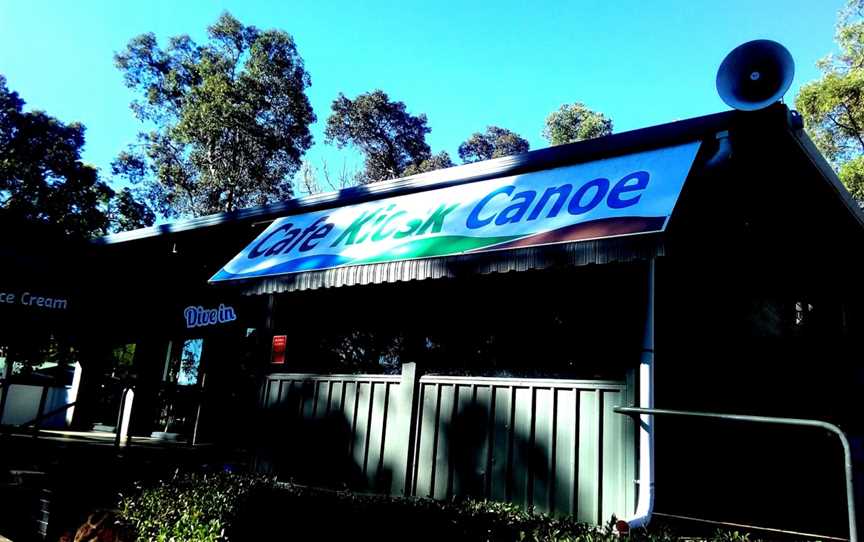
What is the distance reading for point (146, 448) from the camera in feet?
27.5

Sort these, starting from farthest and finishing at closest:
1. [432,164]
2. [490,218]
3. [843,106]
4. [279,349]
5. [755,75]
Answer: [432,164] < [843,106] < [279,349] < [490,218] < [755,75]

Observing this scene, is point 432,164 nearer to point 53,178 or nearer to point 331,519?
point 53,178

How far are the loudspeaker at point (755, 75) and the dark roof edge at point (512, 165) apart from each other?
0.57ft

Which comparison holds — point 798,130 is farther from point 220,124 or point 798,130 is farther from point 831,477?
point 220,124

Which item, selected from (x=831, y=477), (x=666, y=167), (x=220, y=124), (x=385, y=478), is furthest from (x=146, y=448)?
(x=220, y=124)

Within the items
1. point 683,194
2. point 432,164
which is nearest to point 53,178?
point 432,164

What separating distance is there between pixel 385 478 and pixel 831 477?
4048mm

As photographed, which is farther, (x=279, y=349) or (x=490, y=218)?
(x=279, y=349)

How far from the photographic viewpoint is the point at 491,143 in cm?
3497

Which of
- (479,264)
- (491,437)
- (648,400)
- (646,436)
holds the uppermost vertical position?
(479,264)

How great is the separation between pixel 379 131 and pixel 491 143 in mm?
6775

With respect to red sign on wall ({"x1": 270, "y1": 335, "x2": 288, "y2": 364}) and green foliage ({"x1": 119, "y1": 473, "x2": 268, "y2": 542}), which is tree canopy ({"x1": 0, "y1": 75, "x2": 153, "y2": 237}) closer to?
red sign on wall ({"x1": 270, "y1": 335, "x2": 288, "y2": 364})

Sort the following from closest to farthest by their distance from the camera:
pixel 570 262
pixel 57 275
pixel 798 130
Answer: pixel 570 262, pixel 798 130, pixel 57 275

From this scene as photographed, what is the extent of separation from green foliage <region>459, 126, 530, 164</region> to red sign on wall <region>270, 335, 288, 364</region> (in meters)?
29.1
